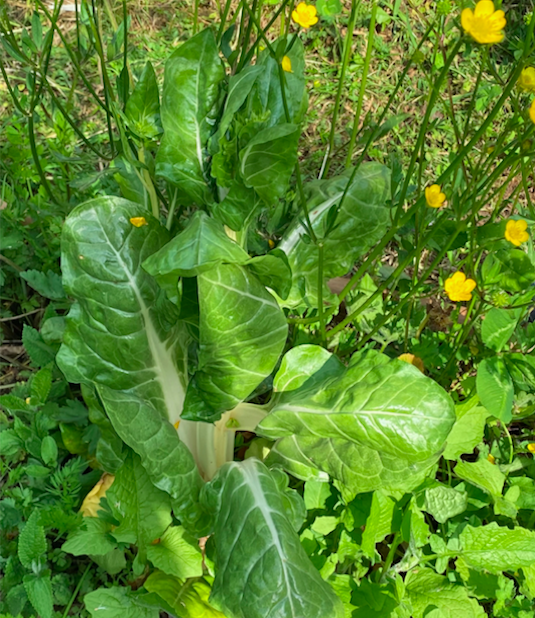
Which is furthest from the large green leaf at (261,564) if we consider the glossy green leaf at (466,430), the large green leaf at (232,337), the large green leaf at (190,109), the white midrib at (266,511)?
the large green leaf at (190,109)

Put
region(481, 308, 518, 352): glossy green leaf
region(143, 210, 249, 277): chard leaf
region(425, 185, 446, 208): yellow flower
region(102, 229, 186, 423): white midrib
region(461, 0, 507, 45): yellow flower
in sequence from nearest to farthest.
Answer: region(461, 0, 507, 45): yellow flower
region(143, 210, 249, 277): chard leaf
region(425, 185, 446, 208): yellow flower
region(102, 229, 186, 423): white midrib
region(481, 308, 518, 352): glossy green leaf

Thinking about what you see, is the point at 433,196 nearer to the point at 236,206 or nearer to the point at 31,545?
the point at 236,206

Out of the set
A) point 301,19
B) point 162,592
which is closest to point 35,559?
point 162,592

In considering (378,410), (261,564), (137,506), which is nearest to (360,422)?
(378,410)

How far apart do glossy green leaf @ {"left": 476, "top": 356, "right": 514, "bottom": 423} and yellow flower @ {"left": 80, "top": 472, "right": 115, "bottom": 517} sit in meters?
1.09

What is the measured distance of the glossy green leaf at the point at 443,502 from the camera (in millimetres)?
1482

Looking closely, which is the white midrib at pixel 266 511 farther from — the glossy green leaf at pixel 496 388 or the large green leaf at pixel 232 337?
the glossy green leaf at pixel 496 388

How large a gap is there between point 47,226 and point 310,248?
1081 mm

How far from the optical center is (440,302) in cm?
204

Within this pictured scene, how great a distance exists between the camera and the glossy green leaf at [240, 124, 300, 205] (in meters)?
1.12

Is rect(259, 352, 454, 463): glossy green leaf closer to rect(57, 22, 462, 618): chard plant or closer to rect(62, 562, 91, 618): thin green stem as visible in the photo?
rect(57, 22, 462, 618): chard plant

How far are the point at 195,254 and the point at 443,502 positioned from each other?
0.99 meters

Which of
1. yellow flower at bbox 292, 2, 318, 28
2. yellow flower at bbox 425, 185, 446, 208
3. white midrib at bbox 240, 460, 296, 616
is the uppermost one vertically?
yellow flower at bbox 292, 2, 318, 28

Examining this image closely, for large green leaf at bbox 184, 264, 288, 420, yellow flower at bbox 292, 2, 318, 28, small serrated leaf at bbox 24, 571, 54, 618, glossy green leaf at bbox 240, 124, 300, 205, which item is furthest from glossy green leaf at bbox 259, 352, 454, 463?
yellow flower at bbox 292, 2, 318, 28
